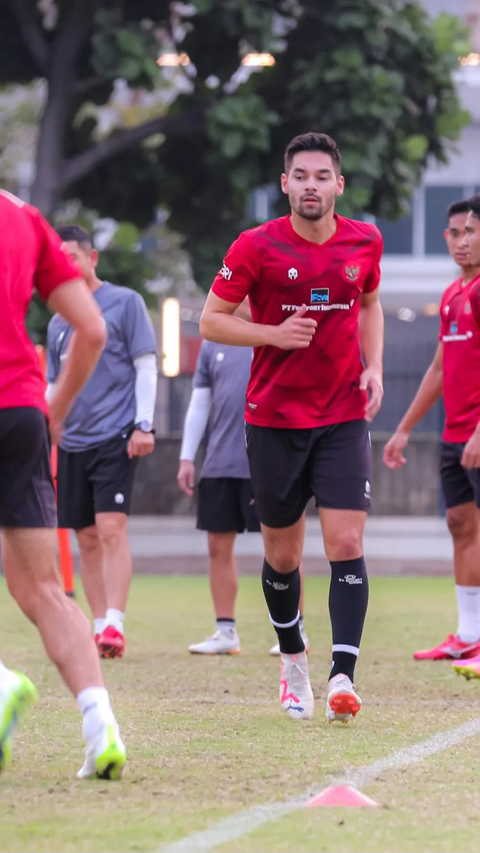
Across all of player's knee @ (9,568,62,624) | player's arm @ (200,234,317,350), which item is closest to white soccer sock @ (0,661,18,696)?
player's knee @ (9,568,62,624)

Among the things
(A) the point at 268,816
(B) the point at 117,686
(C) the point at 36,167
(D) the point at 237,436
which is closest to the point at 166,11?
(C) the point at 36,167

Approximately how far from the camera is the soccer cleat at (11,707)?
16.7 ft

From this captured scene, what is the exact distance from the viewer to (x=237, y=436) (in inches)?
372

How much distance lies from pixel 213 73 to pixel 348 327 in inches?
576

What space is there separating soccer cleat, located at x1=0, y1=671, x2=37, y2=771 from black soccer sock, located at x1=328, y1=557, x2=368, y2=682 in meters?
1.60

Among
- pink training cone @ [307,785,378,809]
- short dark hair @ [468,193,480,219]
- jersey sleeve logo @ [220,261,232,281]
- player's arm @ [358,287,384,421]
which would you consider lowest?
pink training cone @ [307,785,378,809]

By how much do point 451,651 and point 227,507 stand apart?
57.2 inches

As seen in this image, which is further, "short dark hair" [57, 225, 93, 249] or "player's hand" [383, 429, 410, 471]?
"short dark hair" [57, 225, 93, 249]

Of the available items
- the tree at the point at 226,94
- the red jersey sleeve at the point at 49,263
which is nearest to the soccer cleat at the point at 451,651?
the red jersey sleeve at the point at 49,263

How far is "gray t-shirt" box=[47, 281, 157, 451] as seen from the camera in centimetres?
909

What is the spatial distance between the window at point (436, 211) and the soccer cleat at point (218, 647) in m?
31.6

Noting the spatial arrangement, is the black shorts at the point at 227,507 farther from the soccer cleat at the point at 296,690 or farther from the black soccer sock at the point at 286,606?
the soccer cleat at the point at 296,690

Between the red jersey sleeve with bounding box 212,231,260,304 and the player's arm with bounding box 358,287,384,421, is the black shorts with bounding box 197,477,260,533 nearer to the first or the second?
the player's arm with bounding box 358,287,384,421

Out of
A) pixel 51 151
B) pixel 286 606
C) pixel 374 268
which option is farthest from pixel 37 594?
pixel 51 151
